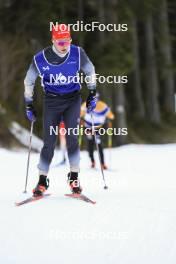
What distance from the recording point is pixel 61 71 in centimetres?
723

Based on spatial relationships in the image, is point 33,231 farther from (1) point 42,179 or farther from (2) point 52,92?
(2) point 52,92

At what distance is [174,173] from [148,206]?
13.6ft

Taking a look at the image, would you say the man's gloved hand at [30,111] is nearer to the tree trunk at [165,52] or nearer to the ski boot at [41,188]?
the ski boot at [41,188]

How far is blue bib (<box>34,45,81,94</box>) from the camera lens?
7.23 meters

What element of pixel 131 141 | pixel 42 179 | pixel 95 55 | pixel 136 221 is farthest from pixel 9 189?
pixel 131 141

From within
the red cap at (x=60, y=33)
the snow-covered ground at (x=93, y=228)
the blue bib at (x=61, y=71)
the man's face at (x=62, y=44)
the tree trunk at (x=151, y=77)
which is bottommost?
the snow-covered ground at (x=93, y=228)

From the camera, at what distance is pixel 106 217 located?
6.73m

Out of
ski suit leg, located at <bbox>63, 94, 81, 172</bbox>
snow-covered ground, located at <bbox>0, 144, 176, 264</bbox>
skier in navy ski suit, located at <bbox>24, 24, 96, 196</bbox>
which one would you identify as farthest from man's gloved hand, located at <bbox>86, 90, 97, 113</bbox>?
snow-covered ground, located at <bbox>0, 144, 176, 264</bbox>

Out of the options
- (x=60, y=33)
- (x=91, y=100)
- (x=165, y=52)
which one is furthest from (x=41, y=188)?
(x=165, y=52)

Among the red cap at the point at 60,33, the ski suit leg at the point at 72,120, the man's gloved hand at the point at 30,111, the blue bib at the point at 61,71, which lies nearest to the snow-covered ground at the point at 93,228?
the ski suit leg at the point at 72,120

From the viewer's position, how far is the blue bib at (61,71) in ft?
23.7

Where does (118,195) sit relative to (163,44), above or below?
below

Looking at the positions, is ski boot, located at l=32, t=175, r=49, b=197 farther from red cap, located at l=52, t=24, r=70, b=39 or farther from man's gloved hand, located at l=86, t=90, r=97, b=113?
red cap, located at l=52, t=24, r=70, b=39

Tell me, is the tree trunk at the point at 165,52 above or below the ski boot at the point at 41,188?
above
